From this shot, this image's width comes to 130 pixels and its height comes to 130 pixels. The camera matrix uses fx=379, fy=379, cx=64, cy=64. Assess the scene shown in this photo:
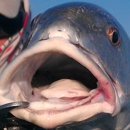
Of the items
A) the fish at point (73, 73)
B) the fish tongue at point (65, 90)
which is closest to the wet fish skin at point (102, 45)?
the fish at point (73, 73)

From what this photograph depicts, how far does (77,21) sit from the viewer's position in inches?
56.2

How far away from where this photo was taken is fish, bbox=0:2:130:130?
1.25 meters

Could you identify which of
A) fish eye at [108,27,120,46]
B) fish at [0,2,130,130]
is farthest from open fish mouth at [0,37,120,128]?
fish eye at [108,27,120,46]

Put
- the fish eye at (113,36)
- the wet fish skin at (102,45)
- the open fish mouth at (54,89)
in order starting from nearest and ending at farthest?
the open fish mouth at (54,89)
the wet fish skin at (102,45)
the fish eye at (113,36)

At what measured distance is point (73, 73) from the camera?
1587 mm

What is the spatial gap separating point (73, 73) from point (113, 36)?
0.75 ft

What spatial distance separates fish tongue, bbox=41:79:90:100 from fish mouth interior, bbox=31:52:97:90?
1.7 inches

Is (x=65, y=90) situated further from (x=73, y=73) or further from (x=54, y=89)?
(x=73, y=73)

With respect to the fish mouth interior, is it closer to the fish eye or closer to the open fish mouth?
the open fish mouth

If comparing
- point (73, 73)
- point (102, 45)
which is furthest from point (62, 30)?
point (73, 73)

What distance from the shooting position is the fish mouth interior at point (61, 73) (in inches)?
58.1

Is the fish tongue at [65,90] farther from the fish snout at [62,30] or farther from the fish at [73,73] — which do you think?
the fish snout at [62,30]

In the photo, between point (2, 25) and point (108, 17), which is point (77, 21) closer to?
point (108, 17)

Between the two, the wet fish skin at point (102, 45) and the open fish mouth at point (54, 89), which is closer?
the open fish mouth at point (54, 89)
